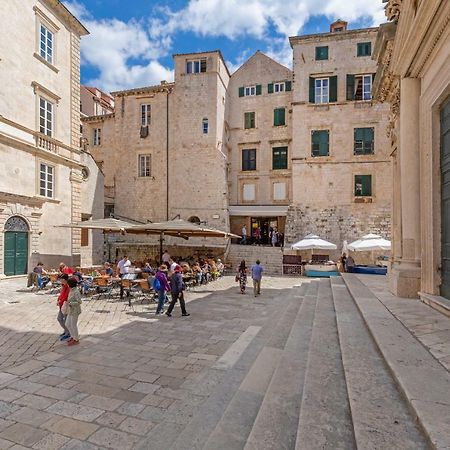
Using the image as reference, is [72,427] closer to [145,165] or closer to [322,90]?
[145,165]

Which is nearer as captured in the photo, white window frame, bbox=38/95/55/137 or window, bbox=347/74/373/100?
white window frame, bbox=38/95/55/137

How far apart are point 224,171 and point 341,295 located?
19615 mm

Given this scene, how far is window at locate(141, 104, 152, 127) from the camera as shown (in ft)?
94.8

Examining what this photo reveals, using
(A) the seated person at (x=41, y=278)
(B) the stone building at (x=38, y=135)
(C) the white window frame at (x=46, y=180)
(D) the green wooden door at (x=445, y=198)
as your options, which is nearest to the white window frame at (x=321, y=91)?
(B) the stone building at (x=38, y=135)

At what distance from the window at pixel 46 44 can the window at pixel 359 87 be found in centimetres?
2023

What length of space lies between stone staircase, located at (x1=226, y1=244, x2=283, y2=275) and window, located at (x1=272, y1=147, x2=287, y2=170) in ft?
26.2

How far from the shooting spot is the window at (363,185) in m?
25.1

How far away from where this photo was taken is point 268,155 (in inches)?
1156

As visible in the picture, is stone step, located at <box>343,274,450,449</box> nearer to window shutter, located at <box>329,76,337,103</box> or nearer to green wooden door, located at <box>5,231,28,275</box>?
green wooden door, located at <box>5,231,28,275</box>

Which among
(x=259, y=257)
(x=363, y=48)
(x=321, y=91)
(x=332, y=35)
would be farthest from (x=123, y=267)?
(x=363, y=48)

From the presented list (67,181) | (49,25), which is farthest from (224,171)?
(49,25)

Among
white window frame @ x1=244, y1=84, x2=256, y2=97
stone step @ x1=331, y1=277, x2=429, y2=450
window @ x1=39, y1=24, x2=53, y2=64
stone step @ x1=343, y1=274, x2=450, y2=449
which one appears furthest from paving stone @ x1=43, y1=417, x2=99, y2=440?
white window frame @ x1=244, y1=84, x2=256, y2=97

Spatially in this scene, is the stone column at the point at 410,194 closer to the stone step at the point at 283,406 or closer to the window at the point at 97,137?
the stone step at the point at 283,406

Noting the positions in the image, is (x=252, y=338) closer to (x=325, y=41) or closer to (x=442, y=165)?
(x=442, y=165)
